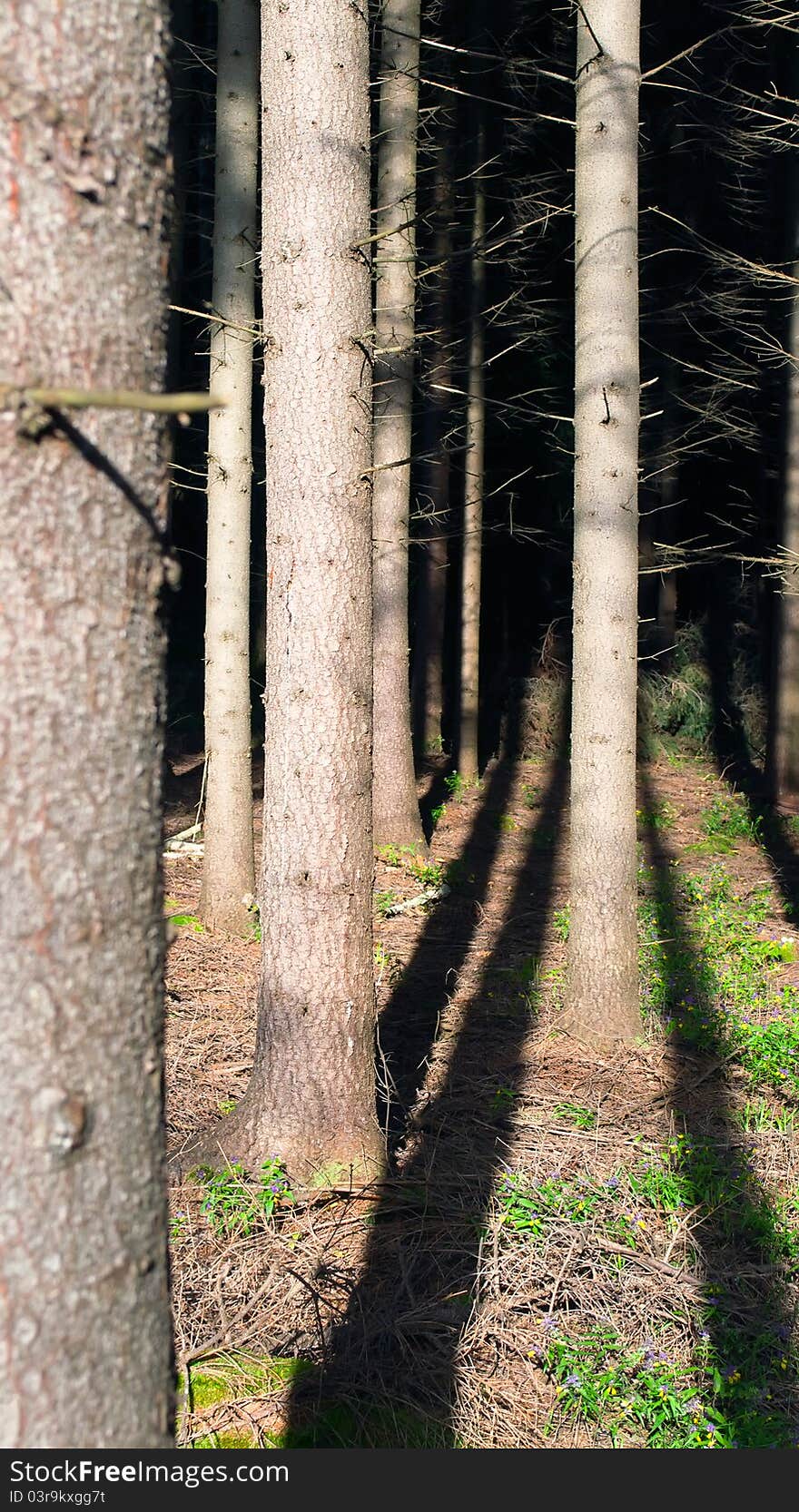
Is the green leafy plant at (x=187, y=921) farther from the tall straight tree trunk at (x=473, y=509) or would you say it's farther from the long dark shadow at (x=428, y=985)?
the tall straight tree trunk at (x=473, y=509)

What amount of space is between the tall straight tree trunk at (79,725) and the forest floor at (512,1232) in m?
2.20

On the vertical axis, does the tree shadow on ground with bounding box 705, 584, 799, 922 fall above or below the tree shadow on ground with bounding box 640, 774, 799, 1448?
above

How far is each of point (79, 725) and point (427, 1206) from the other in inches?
140

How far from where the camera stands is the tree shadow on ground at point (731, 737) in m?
12.0

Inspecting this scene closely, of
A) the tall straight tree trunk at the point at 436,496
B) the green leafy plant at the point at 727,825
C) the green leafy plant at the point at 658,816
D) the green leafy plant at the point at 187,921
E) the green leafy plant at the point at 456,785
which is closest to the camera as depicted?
the green leafy plant at the point at 187,921

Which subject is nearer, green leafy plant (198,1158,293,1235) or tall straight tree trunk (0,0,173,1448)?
tall straight tree trunk (0,0,173,1448)

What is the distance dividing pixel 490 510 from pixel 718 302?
5.40m

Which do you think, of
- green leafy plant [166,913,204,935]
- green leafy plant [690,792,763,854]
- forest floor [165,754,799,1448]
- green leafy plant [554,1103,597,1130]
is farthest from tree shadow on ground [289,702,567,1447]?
green leafy plant [690,792,763,854]

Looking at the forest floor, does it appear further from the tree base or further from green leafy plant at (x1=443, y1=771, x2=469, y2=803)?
green leafy plant at (x1=443, y1=771, x2=469, y2=803)

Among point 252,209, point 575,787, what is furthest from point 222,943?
point 252,209

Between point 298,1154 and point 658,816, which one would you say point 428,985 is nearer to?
point 298,1154

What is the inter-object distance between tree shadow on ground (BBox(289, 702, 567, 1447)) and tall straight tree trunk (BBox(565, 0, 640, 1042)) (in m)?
0.87

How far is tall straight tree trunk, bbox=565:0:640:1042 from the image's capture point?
6.14 m

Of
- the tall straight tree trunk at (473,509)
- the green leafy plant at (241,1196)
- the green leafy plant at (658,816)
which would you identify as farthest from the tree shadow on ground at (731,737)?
the green leafy plant at (241,1196)
